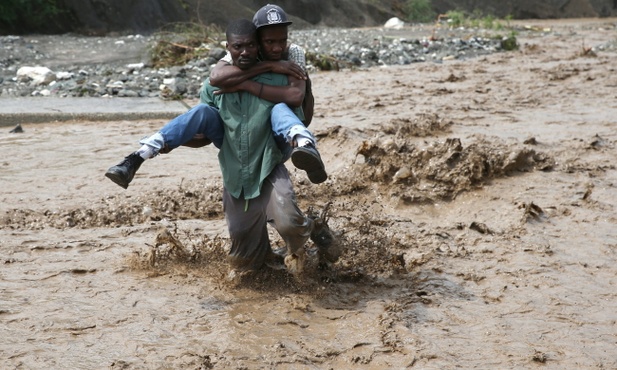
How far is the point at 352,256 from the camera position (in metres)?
4.53

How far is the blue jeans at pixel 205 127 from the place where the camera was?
3.83m

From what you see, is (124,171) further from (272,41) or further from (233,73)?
(272,41)

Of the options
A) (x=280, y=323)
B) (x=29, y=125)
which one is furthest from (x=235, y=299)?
(x=29, y=125)

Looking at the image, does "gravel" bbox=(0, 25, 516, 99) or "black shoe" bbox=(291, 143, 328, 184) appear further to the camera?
"gravel" bbox=(0, 25, 516, 99)

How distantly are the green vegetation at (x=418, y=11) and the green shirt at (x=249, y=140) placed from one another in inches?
935

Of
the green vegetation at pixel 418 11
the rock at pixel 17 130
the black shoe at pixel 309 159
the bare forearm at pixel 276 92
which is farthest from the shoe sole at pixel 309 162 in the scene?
the green vegetation at pixel 418 11

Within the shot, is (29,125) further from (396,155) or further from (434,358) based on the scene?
(434,358)

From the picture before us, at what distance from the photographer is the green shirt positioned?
3941 mm

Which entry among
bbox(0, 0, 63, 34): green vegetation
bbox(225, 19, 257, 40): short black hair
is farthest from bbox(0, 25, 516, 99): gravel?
bbox(225, 19, 257, 40): short black hair

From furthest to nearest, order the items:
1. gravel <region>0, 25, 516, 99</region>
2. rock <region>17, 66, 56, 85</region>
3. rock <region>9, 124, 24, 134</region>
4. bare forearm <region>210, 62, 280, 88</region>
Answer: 1. rock <region>17, 66, 56, 85</region>
2. gravel <region>0, 25, 516, 99</region>
3. rock <region>9, 124, 24, 134</region>
4. bare forearm <region>210, 62, 280, 88</region>

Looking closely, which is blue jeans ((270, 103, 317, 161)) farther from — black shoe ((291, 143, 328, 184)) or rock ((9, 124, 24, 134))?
rock ((9, 124, 24, 134))

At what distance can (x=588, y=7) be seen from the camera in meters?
30.7

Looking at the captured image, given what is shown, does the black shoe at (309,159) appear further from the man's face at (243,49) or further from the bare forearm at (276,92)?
the man's face at (243,49)

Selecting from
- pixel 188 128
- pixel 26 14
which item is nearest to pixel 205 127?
pixel 188 128
